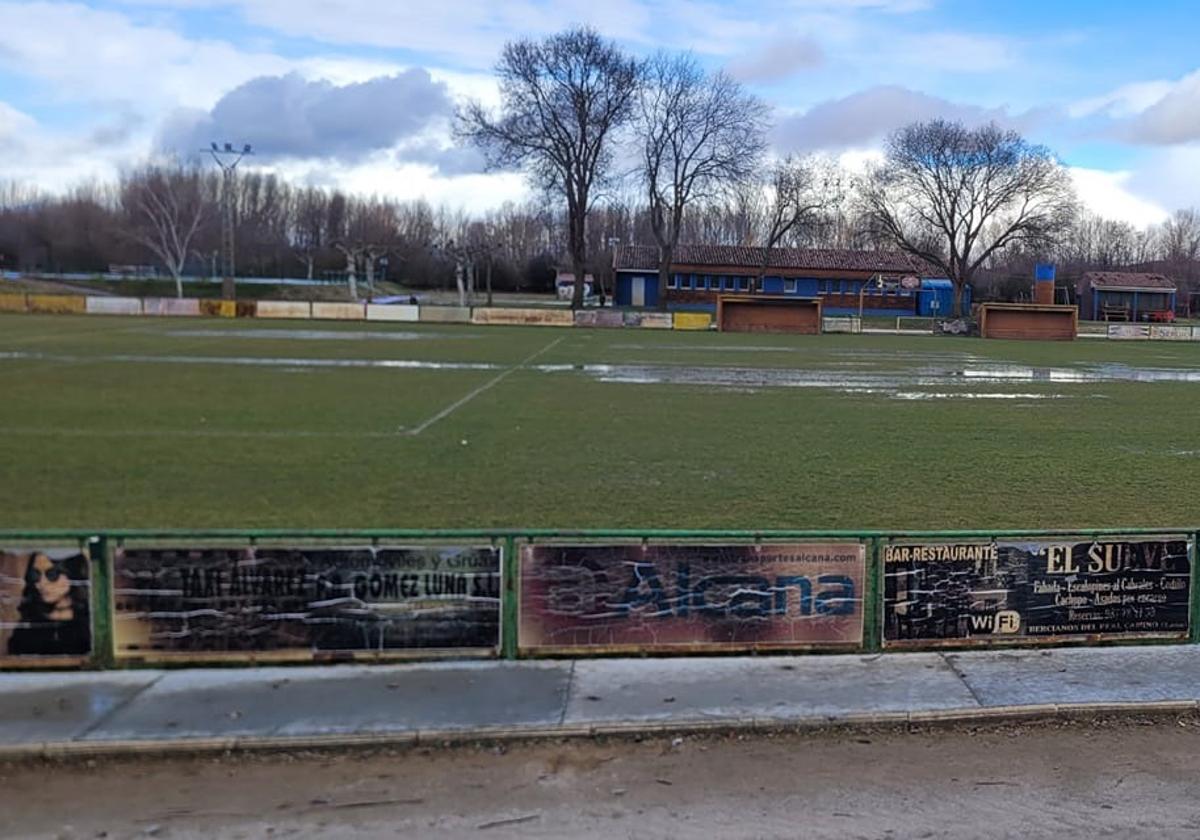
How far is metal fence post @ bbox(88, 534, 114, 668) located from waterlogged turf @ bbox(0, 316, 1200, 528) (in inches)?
137

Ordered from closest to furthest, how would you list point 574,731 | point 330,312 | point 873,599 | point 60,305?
point 574,731 < point 873,599 < point 330,312 < point 60,305

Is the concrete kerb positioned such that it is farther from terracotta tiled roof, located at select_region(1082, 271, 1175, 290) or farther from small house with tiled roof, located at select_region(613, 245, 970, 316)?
terracotta tiled roof, located at select_region(1082, 271, 1175, 290)

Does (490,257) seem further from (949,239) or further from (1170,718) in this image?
(1170,718)

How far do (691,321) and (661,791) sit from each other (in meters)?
58.3

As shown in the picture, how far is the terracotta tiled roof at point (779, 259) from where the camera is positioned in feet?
292

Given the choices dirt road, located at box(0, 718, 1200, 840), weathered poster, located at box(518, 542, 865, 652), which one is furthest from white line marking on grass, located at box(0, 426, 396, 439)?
dirt road, located at box(0, 718, 1200, 840)

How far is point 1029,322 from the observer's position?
60.0 m

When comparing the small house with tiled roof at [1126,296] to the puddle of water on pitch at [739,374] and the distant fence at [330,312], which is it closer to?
the distant fence at [330,312]

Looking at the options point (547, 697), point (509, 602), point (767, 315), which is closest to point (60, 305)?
point (767, 315)

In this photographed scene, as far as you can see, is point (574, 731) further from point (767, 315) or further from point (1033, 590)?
point (767, 315)

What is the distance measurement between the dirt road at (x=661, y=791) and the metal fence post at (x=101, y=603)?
1.17 meters

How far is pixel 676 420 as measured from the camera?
18.8m

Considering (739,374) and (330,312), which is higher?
(330,312)

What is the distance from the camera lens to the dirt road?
448 centimetres
